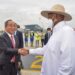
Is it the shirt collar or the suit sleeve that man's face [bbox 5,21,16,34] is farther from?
the shirt collar

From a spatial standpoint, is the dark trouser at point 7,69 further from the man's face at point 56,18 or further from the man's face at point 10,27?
the man's face at point 56,18

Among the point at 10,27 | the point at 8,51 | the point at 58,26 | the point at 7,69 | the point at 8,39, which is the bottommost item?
the point at 7,69

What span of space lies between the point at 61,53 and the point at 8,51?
202 centimetres

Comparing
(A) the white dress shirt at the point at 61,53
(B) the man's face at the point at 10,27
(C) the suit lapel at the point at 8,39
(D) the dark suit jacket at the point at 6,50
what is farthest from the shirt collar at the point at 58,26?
(B) the man's face at the point at 10,27

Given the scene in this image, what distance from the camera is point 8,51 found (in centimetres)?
585

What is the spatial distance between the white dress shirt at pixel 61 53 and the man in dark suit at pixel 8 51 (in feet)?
5.89

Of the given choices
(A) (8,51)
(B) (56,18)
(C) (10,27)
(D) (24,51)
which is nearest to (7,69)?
(A) (8,51)

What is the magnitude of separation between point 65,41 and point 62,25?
27cm

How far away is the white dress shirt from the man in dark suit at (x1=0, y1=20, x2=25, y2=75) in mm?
1794

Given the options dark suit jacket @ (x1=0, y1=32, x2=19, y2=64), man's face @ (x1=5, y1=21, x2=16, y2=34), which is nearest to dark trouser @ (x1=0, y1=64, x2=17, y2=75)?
dark suit jacket @ (x1=0, y1=32, x2=19, y2=64)

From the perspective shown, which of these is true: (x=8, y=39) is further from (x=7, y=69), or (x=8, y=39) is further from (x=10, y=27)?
(x=7, y=69)

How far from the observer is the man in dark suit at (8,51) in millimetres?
A: 5887

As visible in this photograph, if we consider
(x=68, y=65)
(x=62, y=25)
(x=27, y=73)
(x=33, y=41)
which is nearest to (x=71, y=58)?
(x=68, y=65)

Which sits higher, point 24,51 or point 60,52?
point 60,52
